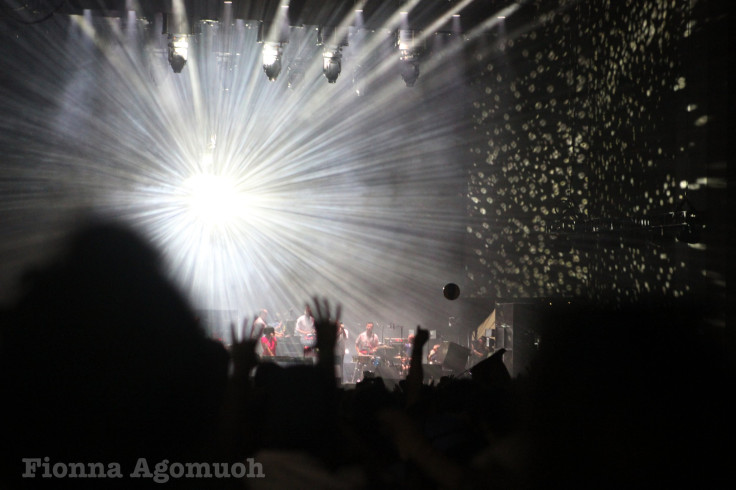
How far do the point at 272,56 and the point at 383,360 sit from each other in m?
4.75

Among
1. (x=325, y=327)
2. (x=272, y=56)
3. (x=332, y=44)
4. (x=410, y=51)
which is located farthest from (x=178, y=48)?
(x=325, y=327)

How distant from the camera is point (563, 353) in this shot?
196 centimetres

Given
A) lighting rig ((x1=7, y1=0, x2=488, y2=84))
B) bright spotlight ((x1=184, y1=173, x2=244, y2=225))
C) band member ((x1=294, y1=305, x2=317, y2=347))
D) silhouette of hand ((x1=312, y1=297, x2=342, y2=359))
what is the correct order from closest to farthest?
silhouette of hand ((x1=312, y1=297, x2=342, y2=359)) < lighting rig ((x1=7, y1=0, x2=488, y2=84)) < band member ((x1=294, y1=305, x2=317, y2=347)) < bright spotlight ((x1=184, y1=173, x2=244, y2=225))

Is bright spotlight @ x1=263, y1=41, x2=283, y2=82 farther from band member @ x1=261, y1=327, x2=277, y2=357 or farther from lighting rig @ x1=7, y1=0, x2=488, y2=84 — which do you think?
band member @ x1=261, y1=327, x2=277, y2=357

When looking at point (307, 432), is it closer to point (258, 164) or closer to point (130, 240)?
point (130, 240)

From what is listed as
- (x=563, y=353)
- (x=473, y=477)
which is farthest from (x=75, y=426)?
(x=563, y=353)

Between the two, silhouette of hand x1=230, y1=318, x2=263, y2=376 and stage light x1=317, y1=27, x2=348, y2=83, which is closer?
silhouette of hand x1=230, y1=318, x2=263, y2=376

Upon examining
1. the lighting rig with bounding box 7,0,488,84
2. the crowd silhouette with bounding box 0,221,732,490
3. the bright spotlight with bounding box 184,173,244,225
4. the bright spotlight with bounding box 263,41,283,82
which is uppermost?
the lighting rig with bounding box 7,0,488,84

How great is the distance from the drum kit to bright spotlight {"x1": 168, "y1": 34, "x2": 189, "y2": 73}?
486 centimetres

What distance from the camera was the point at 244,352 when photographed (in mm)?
1895

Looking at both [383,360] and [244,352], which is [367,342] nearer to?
[383,360]

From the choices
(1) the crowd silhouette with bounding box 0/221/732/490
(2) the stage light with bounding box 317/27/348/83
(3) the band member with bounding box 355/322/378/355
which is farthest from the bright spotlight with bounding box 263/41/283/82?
(1) the crowd silhouette with bounding box 0/221/732/490

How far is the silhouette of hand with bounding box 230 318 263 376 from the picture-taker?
184cm

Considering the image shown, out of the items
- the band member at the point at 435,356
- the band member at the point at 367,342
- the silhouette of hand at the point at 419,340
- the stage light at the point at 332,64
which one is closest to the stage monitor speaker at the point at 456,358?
the band member at the point at 435,356
